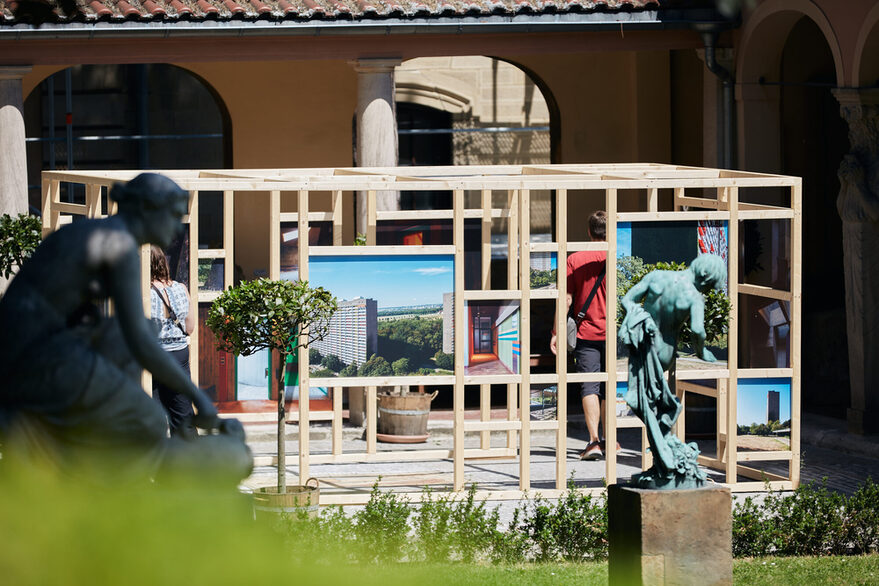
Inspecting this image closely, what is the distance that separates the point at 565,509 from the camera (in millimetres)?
8328

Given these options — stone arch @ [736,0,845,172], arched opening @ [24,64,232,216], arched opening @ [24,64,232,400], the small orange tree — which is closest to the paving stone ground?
the small orange tree

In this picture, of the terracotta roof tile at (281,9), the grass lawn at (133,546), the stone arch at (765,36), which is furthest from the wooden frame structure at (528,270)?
the grass lawn at (133,546)

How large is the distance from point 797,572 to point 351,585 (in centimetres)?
643

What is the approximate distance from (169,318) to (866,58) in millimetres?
6352

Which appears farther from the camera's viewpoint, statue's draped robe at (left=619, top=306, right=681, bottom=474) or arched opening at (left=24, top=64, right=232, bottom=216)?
arched opening at (left=24, top=64, right=232, bottom=216)

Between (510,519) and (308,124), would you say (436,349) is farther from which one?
(308,124)

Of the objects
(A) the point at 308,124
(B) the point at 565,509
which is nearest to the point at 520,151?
(A) the point at 308,124

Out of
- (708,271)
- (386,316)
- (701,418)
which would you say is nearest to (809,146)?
(701,418)

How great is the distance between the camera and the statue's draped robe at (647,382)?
718cm

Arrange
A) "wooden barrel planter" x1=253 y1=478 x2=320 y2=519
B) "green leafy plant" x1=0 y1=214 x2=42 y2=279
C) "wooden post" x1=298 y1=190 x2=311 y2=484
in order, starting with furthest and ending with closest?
"green leafy plant" x1=0 y1=214 x2=42 y2=279
"wooden post" x1=298 y1=190 x2=311 y2=484
"wooden barrel planter" x1=253 y1=478 x2=320 y2=519

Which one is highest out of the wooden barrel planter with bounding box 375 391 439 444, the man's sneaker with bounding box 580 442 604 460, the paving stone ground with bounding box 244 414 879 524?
the wooden barrel planter with bounding box 375 391 439 444

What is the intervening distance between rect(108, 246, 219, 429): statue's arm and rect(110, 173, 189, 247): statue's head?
0.33 feet

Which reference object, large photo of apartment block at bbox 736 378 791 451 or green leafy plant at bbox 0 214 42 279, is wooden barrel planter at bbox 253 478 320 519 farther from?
green leafy plant at bbox 0 214 42 279

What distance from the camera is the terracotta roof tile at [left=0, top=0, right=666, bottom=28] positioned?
13.0m
